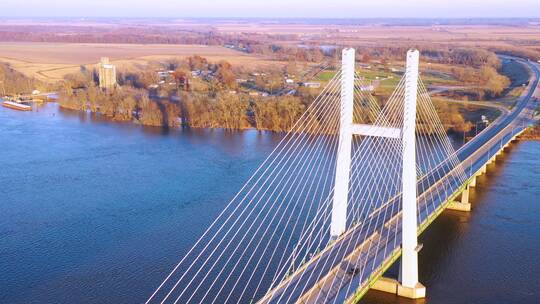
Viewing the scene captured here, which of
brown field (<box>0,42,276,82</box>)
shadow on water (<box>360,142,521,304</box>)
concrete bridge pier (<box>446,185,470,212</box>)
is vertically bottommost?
shadow on water (<box>360,142,521,304</box>)

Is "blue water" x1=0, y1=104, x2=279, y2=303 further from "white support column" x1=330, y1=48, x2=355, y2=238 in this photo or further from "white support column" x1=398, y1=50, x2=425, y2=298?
"white support column" x1=398, y1=50, x2=425, y2=298

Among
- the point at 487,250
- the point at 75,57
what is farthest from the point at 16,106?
the point at 487,250

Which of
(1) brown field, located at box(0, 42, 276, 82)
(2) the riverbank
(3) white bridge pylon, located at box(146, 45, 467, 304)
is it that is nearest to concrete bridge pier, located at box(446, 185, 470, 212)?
(3) white bridge pylon, located at box(146, 45, 467, 304)

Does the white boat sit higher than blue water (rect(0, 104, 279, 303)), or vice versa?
the white boat

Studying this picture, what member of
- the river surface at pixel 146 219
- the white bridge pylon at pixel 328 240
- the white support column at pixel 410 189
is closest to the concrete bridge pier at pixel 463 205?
the river surface at pixel 146 219

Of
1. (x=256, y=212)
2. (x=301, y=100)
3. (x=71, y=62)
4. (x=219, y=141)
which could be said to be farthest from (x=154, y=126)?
(x=71, y=62)

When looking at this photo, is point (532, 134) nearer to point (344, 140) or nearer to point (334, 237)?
point (334, 237)
